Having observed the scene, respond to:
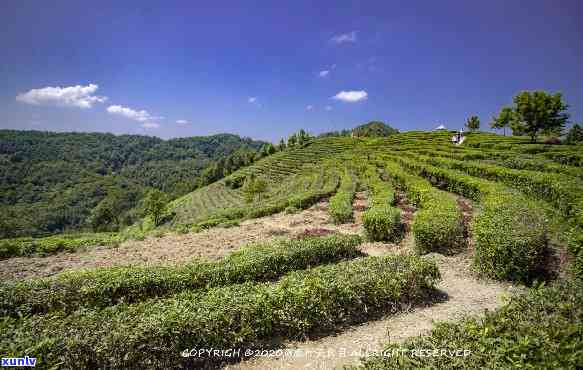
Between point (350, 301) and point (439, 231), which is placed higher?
point (439, 231)

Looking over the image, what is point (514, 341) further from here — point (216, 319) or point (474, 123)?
point (474, 123)

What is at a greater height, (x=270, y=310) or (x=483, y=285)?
(x=270, y=310)

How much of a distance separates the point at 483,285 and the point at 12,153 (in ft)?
857

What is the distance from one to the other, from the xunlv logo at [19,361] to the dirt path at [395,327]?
323 centimetres

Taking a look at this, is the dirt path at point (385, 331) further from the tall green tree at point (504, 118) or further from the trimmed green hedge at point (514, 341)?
the tall green tree at point (504, 118)

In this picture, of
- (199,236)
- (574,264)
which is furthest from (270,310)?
(199,236)

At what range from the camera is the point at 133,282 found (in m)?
7.83

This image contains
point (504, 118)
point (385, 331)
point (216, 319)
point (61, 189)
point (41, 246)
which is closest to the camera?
point (216, 319)

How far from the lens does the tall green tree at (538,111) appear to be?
35.8 m

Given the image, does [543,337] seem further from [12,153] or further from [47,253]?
[12,153]

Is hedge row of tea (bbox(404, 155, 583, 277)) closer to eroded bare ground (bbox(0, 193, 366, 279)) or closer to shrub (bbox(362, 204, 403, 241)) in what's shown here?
shrub (bbox(362, 204, 403, 241))

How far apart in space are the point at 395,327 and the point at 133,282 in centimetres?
738

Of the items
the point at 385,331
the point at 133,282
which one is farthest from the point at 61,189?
the point at 385,331

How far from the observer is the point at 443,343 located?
4.00 m
